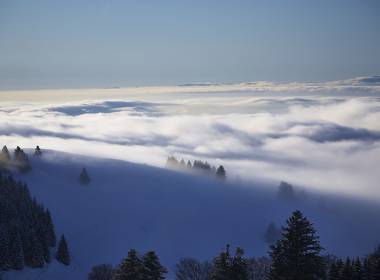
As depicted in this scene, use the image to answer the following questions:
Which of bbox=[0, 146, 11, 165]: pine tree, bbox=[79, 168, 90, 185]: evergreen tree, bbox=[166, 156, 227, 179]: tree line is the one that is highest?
bbox=[166, 156, 227, 179]: tree line

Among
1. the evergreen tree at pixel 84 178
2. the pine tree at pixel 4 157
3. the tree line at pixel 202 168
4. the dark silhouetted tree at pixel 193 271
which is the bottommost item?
the dark silhouetted tree at pixel 193 271

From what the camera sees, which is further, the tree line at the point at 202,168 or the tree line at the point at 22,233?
the tree line at the point at 202,168

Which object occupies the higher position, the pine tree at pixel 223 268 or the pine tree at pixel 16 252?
the pine tree at pixel 223 268

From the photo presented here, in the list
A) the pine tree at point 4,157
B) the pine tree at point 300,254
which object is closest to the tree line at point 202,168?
the pine tree at point 4,157

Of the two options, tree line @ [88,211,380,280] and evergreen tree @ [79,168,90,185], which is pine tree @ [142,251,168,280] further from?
evergreen tree @ [79,168,90,185]

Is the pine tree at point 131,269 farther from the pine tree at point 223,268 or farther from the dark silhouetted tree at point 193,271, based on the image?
the dark silhouetted tree at point 193,271

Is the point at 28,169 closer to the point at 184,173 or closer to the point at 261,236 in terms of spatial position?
the point at 184,173

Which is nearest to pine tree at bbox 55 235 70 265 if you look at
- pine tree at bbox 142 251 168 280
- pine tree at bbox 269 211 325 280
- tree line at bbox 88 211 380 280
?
tree line at bbox 88 211 380 280

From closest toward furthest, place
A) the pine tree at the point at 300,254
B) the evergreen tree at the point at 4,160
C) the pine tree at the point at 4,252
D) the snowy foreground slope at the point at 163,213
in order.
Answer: the pine tree at the point at 300,254 → the pine tree at the point at 4,252 → the snowy foreground slope at the point at 163,213 → the evergreen tree at the point at 4,160

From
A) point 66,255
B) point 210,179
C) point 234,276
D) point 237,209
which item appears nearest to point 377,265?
point 234,276
